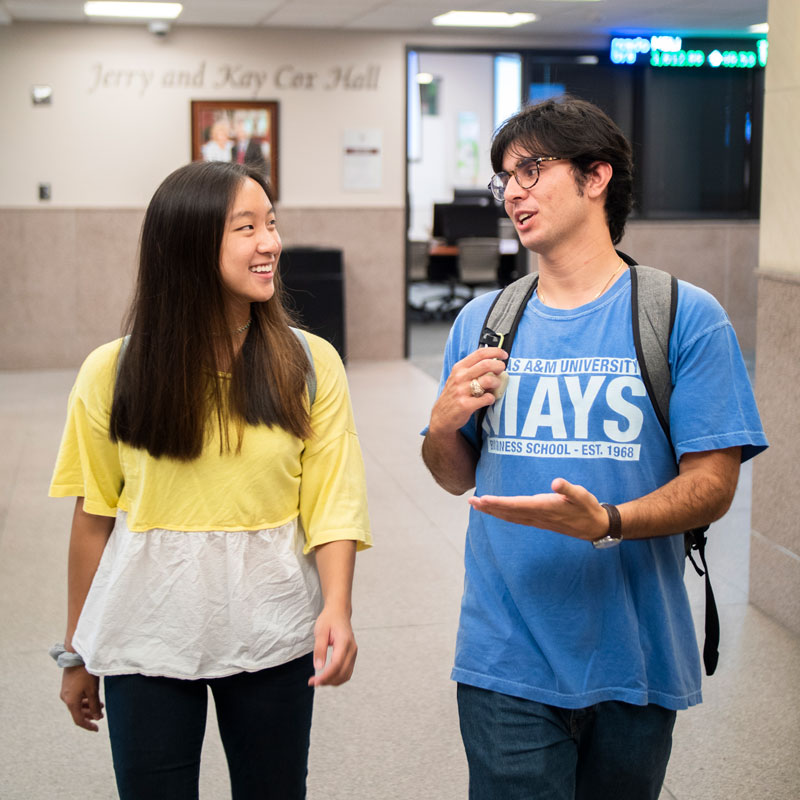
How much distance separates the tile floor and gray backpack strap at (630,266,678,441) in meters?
1.55

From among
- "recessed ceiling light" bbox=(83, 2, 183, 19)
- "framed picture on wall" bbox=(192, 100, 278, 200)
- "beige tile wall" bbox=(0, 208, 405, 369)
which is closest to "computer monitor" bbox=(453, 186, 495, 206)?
"beige tile wall" bbox=(0, 208, 405, 369)

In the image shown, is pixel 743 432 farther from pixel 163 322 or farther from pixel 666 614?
pixel 163 322

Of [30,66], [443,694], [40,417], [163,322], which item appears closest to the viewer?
[163,322]

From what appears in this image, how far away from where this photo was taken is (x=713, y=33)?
10.4m

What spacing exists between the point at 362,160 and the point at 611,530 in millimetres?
9007

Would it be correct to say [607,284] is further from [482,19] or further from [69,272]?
[69,272]

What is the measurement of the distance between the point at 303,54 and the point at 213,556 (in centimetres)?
893

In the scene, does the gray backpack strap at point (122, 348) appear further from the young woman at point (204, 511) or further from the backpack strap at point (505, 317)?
the backpack strap at point (505, 317)

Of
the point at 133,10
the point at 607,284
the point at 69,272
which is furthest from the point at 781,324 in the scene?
the point at 69,272

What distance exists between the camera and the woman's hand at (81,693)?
1746mm

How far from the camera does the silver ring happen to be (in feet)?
5.32

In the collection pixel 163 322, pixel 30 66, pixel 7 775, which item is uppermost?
pixel 30 66

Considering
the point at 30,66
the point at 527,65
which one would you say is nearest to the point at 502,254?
the point at 527,65

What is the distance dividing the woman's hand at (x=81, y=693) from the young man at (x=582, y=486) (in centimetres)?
57
